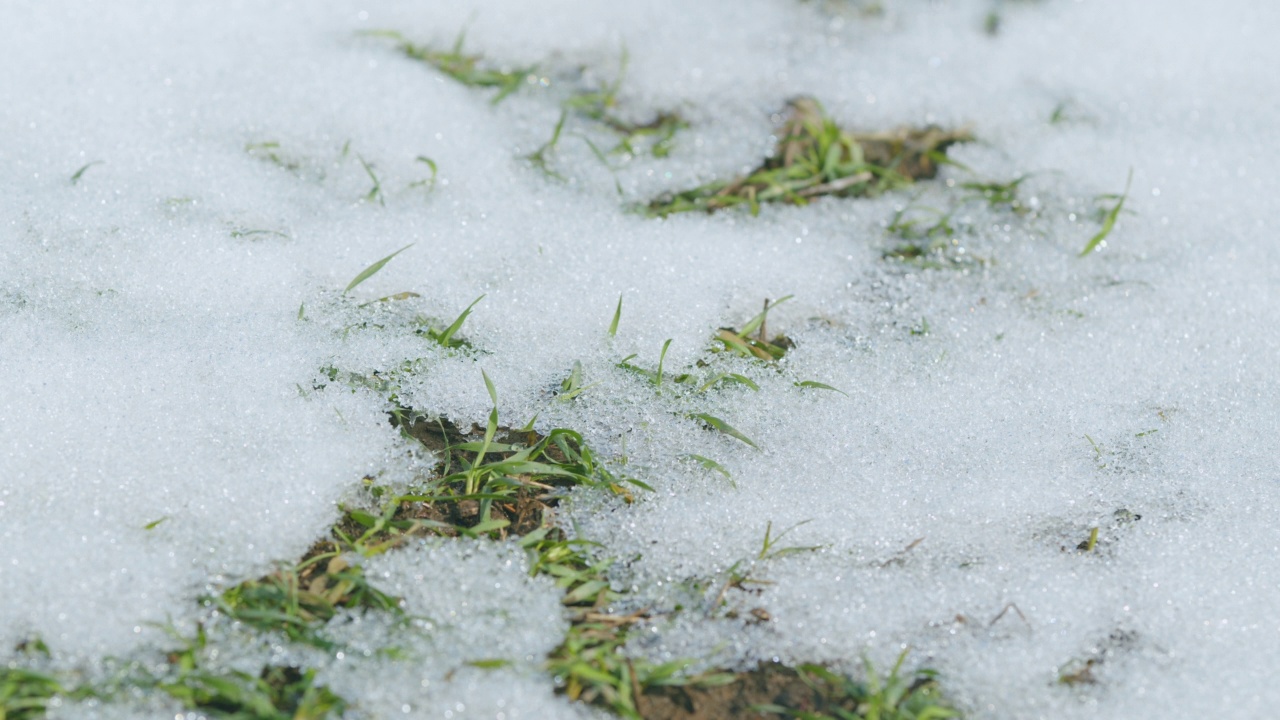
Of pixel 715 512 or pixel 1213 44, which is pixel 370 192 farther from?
pixel 1213 44

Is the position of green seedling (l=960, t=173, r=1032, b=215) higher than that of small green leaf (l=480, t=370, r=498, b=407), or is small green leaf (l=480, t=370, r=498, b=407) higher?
green seedling (l=960, t=173, r=1032, b=215)

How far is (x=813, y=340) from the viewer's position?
2.03 m

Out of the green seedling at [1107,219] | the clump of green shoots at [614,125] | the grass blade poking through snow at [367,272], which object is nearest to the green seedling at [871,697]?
the grass blade poking through snow at [367,272]

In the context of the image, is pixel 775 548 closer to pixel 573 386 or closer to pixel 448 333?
pixel 573 386

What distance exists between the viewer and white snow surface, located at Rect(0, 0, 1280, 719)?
157 centimetres

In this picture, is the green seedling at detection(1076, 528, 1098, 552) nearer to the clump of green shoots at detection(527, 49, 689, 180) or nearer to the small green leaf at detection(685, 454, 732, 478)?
the small green leaf at detection(685, 454, 732, 478)

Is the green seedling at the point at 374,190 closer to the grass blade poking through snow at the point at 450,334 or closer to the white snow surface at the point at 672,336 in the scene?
the white snow surface at the point at 672,336

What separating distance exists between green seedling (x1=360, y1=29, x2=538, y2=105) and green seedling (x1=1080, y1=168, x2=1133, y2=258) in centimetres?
140

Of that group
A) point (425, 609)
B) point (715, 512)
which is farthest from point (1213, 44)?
point (425, 609)

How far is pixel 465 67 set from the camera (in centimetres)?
259

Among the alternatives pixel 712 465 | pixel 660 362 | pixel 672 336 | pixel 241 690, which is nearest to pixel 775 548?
pixel 712 465

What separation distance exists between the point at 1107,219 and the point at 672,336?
1125 millimetres

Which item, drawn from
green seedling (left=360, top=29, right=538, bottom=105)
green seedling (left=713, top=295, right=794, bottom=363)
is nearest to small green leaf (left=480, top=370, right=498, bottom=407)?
green seedling (left=713, top=295, right=794, bottom=363)

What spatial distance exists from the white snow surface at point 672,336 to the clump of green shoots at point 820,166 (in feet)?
0.20
